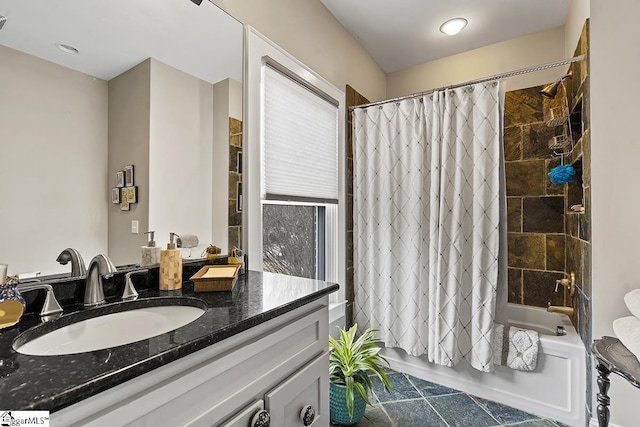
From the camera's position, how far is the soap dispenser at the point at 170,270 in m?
1.17

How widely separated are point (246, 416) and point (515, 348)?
173cm

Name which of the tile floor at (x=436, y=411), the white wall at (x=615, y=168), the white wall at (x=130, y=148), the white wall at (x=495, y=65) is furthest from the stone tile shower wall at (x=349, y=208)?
the white wall at (x=130, y=148)

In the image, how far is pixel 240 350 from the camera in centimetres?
81

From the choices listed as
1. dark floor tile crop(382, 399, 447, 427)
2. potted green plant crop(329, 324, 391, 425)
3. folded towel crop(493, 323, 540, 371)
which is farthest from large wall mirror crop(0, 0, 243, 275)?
folded towel crop(493, 323, 540, 371)

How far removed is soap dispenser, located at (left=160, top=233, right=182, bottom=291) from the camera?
3.83ft

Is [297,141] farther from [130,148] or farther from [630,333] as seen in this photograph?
[630,333]

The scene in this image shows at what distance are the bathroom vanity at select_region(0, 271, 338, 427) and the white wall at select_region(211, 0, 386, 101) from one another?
1.34m

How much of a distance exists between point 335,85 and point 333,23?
43 centimetres

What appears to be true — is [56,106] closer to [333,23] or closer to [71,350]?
[71,350]

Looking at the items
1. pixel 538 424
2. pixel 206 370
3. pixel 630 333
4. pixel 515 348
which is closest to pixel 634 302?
pixel 630 333

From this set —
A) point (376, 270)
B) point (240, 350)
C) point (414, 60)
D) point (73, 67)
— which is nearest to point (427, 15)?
point (414, 60)

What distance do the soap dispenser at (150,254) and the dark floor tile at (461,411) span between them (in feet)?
5.67

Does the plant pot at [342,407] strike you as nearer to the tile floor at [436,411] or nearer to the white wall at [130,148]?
the tile floor at [436,411]

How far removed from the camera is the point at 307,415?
102cm
